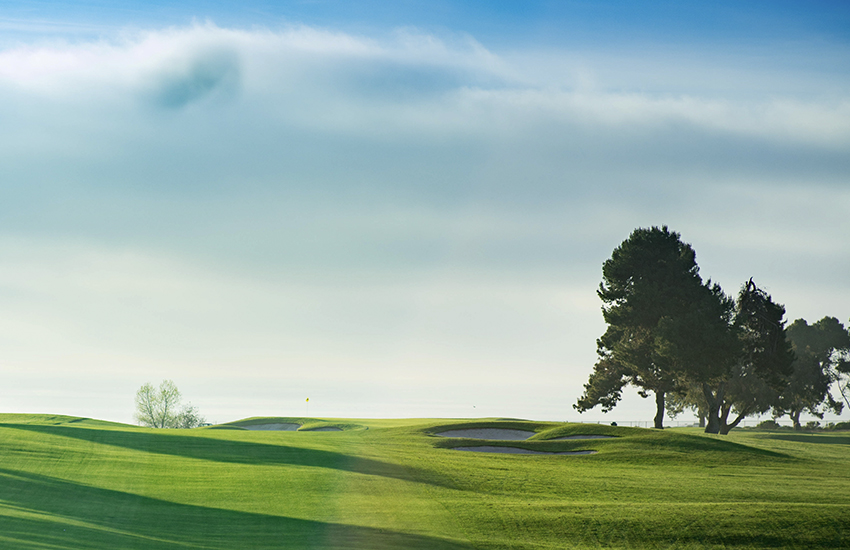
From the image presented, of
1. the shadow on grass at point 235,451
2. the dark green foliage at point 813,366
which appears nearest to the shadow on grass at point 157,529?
the shadow on grass at point 235,451

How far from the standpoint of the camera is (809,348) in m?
96.2

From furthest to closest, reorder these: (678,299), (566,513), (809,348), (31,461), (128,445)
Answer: (809,348), (678,299), (128,445), (31,461), (566,513)

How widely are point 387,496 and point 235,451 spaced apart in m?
13.2

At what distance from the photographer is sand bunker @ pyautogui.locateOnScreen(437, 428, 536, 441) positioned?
2005 inches

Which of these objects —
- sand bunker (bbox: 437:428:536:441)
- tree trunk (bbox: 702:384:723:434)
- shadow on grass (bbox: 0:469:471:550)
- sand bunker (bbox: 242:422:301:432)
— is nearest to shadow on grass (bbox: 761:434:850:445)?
tree trunk (bbox: 702:384:723:434)

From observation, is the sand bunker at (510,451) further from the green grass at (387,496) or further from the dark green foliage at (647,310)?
the dark green foliage at (647,310)

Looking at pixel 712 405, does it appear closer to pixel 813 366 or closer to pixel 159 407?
pixel 813 366

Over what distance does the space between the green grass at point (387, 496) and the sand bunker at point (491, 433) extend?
1200cm

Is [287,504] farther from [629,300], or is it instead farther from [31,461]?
[629,300]

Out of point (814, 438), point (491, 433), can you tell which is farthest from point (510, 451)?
point (814, 438)

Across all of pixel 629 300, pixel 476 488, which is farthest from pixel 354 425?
pixel 476 488

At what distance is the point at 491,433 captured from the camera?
51750 millimetres

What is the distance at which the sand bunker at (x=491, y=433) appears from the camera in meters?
50.9

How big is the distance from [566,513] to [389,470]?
417 inches
